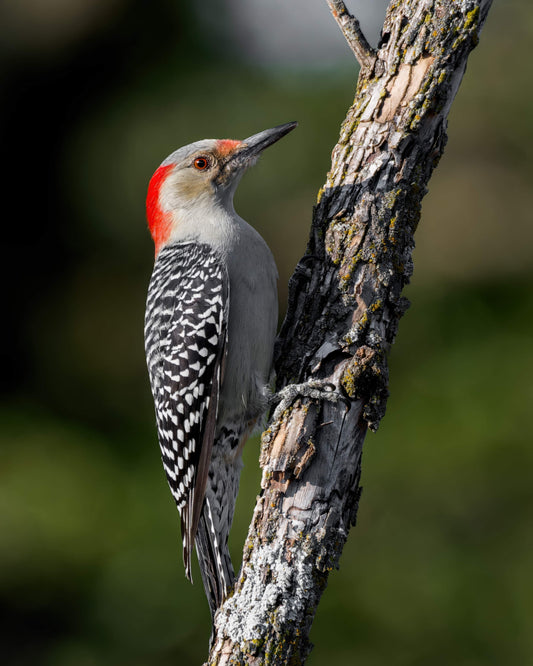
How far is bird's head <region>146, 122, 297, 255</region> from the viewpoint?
4652 millimetres

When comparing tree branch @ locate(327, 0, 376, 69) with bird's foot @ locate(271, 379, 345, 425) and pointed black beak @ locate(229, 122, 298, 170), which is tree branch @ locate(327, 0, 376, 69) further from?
bird's foot @ locate(271, 379, 345, 425)

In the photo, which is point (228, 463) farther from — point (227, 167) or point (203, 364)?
point (227, 167)

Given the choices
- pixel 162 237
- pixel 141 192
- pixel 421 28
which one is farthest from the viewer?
pixel 141 192

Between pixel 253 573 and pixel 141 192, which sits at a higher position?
pixel 141 192

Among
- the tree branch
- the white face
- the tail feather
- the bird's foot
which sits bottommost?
the tail feather

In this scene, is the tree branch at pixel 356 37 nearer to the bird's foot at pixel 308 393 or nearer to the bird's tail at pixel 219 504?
the bird's foot at pixel 308 393

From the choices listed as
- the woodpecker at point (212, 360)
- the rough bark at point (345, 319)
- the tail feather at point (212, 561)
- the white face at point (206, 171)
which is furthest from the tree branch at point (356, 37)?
the tail feather at point (212, 561)

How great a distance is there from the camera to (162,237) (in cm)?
498

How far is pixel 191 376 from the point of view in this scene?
4.13m

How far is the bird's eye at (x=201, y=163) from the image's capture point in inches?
186

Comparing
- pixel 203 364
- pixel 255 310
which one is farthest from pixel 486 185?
pixel 203 364

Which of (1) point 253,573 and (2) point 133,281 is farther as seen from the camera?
(2) point 133,281

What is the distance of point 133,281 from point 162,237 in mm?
1983

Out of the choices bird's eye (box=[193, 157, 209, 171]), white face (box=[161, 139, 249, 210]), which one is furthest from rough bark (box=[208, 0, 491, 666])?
bird's eye (box=[193, 157, 209, 171])
